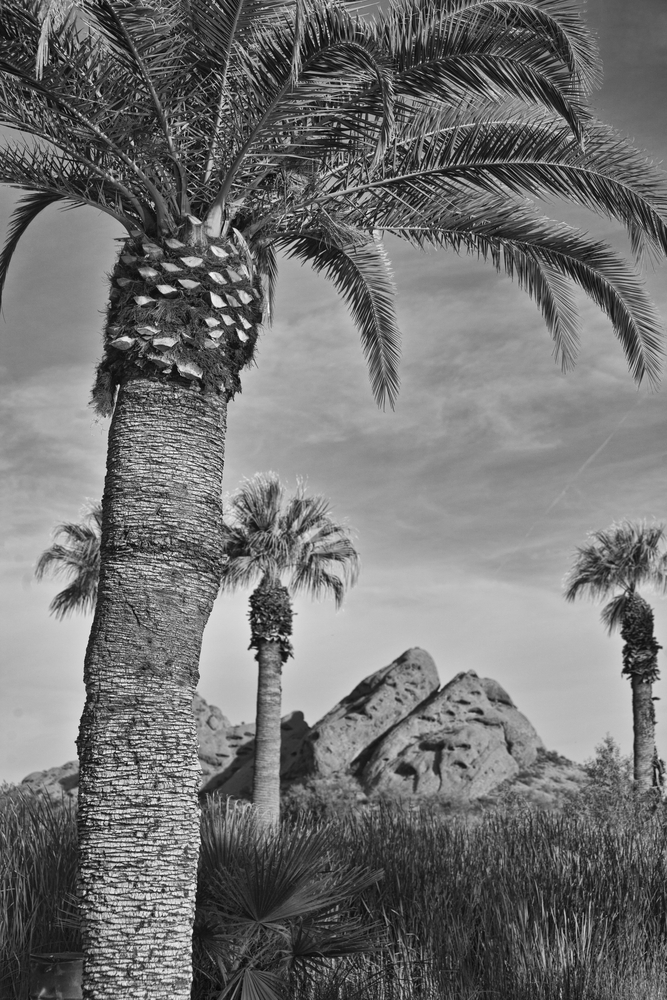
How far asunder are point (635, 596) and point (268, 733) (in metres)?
13.3

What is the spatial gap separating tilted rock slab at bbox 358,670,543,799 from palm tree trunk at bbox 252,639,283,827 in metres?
7.76

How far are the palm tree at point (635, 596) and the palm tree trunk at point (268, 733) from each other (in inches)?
445

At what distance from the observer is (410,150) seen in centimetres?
871

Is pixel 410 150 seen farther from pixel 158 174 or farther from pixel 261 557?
pixel 261 557

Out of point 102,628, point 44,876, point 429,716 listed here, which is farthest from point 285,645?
point 102,628

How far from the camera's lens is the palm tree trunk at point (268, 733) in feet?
75.6

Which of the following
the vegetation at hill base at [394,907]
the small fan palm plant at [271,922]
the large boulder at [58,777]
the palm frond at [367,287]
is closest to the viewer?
the small fan palm plant at [271,922]

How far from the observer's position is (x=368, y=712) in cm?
3481

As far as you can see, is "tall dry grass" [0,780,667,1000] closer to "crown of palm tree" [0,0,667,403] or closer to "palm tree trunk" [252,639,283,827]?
"crown of palm tree" [0,0,667,403]

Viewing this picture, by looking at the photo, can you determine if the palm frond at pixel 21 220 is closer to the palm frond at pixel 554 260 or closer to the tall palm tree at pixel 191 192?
the tall palm tree at pixel 191 192

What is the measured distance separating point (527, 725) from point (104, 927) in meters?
29.6

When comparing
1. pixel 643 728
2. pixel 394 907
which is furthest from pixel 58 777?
pixel 394 907

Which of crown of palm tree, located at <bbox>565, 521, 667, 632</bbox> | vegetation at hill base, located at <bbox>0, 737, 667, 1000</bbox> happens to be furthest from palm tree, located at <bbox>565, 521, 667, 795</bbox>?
vegetation at hill base, located at <bbox>0, 737, 667, 1000</bbox>

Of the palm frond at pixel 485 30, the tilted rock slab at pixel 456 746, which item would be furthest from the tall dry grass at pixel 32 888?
the tilted rock slab at pixel 456 746
